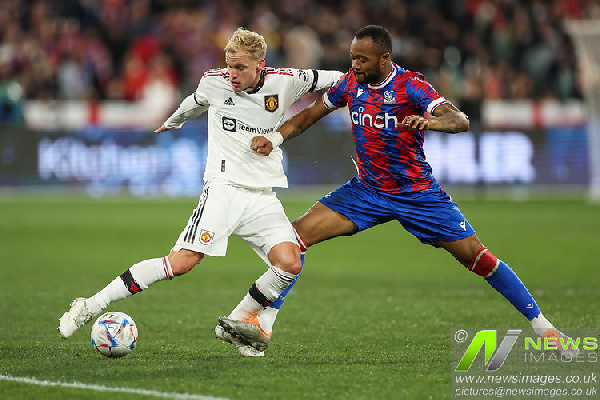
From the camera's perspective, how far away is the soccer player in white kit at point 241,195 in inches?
267

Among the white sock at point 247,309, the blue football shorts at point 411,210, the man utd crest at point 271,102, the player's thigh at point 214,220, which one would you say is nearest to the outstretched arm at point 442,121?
the blue football shorts at point 411,210

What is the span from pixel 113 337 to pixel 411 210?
2.22 meters

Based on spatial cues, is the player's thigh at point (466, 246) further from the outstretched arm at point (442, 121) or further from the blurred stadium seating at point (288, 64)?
the blurred stadium seating at point (288, 64)

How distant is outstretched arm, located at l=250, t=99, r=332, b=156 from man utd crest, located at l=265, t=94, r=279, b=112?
0.56 feet

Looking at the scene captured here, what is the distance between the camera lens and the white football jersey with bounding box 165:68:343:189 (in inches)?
278

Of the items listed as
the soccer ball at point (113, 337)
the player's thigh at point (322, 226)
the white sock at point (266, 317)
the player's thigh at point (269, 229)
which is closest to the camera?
the soccer ball at point (113, 337)

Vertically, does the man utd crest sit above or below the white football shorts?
above

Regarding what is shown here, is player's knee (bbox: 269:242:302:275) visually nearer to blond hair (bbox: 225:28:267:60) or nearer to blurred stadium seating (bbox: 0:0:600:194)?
blond hair (bbox: 225:28:267:60)

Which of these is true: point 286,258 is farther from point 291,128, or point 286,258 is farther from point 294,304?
point 294,304

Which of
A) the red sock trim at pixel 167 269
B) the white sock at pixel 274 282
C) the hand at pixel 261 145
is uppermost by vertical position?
the hand at pixel 261 145

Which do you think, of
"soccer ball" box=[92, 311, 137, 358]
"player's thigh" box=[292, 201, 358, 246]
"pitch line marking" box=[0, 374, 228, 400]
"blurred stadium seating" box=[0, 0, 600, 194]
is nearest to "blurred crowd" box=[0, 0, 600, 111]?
"blurred stadium seating" box=[0, 0, 600, 194]

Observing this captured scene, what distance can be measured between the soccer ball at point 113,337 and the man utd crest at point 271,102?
1742 millimetres

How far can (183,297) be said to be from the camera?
402 inches

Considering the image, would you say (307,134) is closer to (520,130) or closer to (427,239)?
(520,130)
